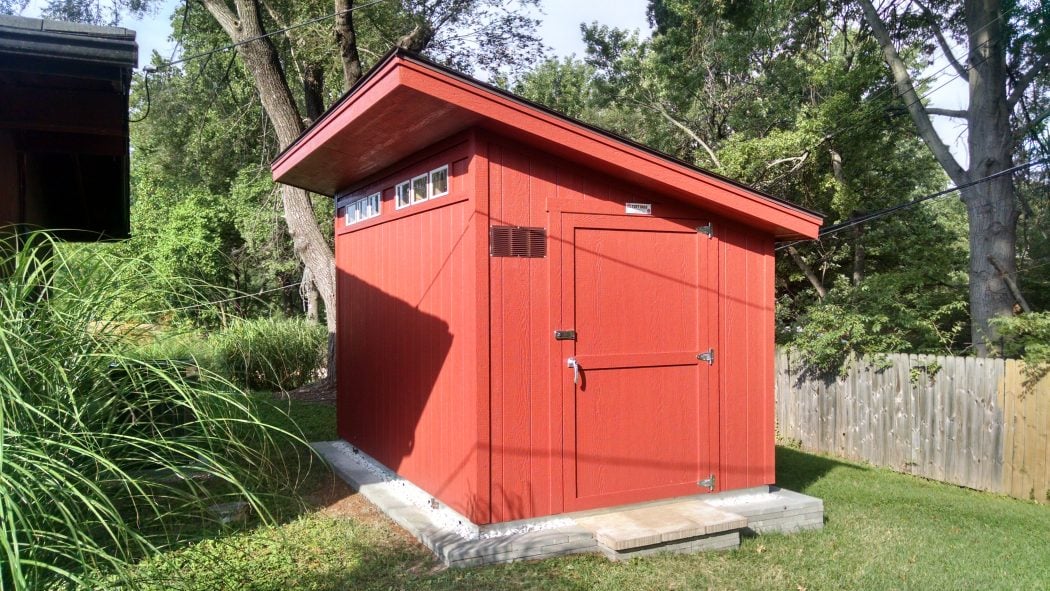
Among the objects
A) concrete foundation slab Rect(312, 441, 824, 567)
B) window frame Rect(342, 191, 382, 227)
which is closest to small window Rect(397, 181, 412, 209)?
window frame Rect(342, 191, 382, 227)

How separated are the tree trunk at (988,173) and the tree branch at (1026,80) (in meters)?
0.26

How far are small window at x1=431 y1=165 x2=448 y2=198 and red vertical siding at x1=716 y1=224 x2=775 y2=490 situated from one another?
6.61 feet

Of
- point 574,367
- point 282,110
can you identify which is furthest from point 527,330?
point 282,110

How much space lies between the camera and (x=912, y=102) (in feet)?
35.2

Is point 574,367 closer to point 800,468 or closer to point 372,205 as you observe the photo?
point 372,205

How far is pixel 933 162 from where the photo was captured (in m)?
14.2

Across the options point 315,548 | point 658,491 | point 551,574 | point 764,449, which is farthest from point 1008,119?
point 315,548

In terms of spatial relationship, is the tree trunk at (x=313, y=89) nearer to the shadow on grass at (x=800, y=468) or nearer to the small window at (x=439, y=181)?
the small window at (x=439, y=181)

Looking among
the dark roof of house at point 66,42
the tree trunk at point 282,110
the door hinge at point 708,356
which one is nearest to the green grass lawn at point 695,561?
the door hinge at point 708,356

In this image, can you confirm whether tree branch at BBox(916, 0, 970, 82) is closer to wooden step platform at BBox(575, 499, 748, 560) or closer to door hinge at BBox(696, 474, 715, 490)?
door hinge at BBox(696, 474, 715, 490)

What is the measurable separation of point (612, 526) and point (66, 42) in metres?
3.92

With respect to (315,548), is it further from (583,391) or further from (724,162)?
(724,162)

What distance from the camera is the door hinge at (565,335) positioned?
484 cm

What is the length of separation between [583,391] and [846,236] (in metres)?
11.1
